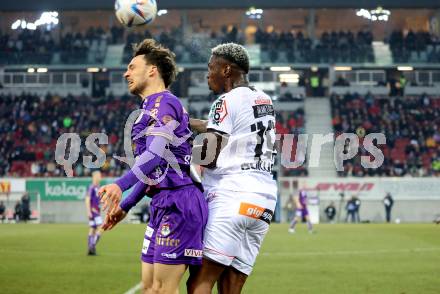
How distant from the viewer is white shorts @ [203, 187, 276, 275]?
20.5 feet

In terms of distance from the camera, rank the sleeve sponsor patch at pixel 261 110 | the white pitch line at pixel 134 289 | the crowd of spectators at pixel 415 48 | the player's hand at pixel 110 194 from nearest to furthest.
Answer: the player's hand at pixel 110 194 → the sleeve sponsor patch at pixel 261 110 → the white pitch line at pixel 134 289 → the crowd of spectators at pixel 415 48

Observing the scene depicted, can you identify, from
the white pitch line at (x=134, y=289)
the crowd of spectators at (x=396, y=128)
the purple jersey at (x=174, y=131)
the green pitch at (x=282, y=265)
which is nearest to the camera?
the purple jersey at (x=174, y=131)

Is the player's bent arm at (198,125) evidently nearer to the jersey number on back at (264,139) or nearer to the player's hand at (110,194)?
the jersey number on back at (264,139)

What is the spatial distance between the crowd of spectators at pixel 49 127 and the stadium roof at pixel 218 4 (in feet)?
22.4

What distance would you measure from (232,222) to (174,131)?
0.86m

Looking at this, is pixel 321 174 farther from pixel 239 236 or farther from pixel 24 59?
pixel 239 236

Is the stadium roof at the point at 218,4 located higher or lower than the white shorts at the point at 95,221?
higher

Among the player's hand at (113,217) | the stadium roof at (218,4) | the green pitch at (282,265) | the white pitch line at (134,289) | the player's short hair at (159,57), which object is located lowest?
the green pitch at (282,265)

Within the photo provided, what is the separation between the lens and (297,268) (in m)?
16.8

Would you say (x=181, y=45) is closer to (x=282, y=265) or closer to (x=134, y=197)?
(x=282, y=265)

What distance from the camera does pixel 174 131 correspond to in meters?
6.34

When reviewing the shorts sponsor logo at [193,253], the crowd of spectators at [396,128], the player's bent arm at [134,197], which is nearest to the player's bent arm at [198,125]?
the player's bent arm at [134,197]

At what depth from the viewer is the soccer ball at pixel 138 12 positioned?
12164 mm

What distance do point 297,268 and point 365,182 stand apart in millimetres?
26804
